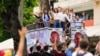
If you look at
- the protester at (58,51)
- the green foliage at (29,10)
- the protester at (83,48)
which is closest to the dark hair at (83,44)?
the protester at (83,48)

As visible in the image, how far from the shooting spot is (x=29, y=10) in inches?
1646

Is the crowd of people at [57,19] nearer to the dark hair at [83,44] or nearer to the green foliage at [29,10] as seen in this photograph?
the dark hair at [83,44]

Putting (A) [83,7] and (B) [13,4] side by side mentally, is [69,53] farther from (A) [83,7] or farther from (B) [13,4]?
(A) [83,7]

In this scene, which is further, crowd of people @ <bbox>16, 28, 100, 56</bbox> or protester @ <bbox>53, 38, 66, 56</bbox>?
protester @ <bbox>53, 38, 66, 56</bbox>

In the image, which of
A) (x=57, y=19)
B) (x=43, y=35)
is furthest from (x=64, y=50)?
(x=57, y=19)

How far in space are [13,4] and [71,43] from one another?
2.80 m

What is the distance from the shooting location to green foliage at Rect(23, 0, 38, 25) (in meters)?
40.3

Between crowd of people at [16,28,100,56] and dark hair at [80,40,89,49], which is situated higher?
dark hair at [80,40,89,49]

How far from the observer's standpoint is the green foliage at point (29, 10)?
4033cm

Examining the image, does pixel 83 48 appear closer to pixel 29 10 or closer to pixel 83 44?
pixel 83 44

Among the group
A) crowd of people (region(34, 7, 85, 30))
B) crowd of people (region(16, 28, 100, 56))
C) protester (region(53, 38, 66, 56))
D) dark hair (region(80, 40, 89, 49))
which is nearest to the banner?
crowd of people (region(34, 7, 85, 30))

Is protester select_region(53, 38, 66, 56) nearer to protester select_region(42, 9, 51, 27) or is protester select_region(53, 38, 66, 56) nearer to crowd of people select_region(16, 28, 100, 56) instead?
crowd of people select_region(16, 28, 100, 56)

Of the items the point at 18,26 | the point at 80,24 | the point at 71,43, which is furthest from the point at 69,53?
the point at 80,24

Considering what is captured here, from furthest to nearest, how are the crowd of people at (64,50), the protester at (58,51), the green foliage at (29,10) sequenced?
the green foliage at (29,10), the protester at (58,51), the crowd of people at (64,50)
